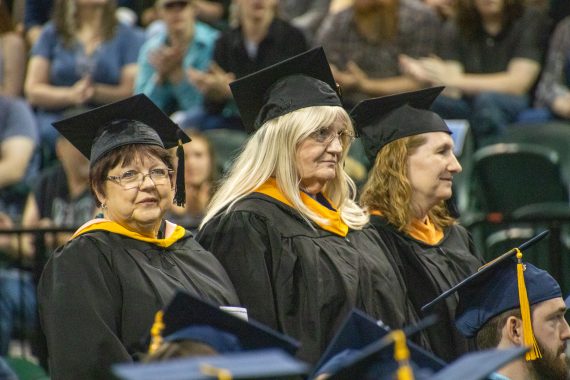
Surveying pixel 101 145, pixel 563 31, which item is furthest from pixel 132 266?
pixel 563 31

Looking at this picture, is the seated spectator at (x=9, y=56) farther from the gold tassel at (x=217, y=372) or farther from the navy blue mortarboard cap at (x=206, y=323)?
the gold tassel at (x=217, y=372)

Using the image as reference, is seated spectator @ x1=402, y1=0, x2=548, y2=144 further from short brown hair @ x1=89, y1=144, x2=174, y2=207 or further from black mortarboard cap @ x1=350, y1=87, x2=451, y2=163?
short brown hair @ x1=89, y1=144, x2=174, y2=207

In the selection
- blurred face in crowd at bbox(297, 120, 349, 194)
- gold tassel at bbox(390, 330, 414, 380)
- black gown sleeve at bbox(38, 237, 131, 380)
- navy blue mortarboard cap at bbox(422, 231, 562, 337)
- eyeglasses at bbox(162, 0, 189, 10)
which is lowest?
navy blue mortarboard cap at bbox(422, 231, 562, 337)

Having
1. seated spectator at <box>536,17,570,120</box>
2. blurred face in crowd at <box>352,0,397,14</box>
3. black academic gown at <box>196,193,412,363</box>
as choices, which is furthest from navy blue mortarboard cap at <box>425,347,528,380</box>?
blurred face in crowd at <box>352,0,397,14</box>

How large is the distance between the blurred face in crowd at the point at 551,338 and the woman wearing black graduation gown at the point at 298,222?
0.61 metres

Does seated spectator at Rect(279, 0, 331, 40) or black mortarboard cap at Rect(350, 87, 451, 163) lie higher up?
seated spectator at Rect(279, 0, 331, 40)

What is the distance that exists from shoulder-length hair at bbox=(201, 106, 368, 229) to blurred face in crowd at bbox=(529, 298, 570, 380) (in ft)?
3.12

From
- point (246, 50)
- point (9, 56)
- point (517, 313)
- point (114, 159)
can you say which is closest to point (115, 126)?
point (114, 159)

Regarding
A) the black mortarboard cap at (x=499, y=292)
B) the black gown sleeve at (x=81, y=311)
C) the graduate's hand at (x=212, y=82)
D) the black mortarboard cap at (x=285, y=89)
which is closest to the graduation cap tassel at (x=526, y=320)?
the black mortarboard cap at (x=499, y=292)

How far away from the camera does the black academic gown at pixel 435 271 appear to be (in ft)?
16.8

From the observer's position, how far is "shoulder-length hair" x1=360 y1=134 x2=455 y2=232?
5289mm

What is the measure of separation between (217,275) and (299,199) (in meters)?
0.51

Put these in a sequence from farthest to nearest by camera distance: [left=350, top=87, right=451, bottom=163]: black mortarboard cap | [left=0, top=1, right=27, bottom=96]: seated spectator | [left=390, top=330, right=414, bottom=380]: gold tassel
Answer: [left=0, top=1, right=27, bottom=96]: seated spectator, [left=350, top=87, right=451, bottom=163]: black mortarboard cap, [left=390, top=330, right=414, bottom=380]: gold tassel

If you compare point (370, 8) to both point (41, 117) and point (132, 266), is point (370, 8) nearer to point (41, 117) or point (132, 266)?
point (41, 117)
